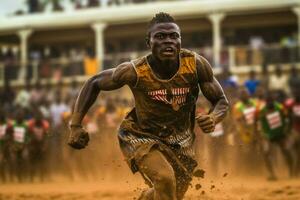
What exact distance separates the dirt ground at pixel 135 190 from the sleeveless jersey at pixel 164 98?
2.73 m

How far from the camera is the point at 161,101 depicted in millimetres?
5219

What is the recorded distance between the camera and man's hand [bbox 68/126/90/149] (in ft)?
17.2

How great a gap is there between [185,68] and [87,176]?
25.9ft

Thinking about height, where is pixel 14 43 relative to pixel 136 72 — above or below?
below

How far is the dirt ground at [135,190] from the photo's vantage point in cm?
875

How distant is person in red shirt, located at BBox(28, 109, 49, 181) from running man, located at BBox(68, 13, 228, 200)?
7620 mm

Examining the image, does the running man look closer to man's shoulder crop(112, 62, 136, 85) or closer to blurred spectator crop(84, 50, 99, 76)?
man's shoulder crop(112, 62, 136, 85)

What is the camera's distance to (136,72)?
5184 mm

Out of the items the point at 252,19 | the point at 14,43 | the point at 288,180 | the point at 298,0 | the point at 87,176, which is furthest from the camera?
the point at 14,43

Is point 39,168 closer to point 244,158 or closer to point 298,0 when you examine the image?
point 244,158

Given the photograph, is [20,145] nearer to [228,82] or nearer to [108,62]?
[228,82]

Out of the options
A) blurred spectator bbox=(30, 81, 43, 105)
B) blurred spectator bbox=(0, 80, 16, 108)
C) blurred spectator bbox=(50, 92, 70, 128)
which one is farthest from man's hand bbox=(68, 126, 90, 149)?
blurred spectator bbox=(0, 80, 16, 108)

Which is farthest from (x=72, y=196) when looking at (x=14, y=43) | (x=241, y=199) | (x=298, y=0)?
(x=14, y=43)

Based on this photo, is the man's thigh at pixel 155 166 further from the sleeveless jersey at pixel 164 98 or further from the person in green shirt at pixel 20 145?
the person in green shirt at pixel 20 145
